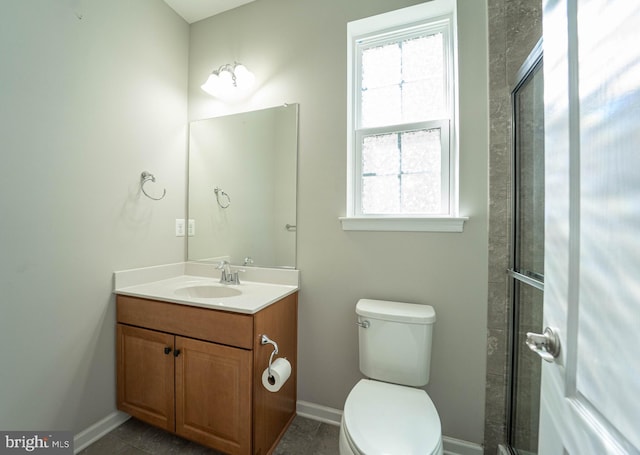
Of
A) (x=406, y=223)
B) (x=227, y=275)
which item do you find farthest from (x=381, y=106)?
(x=227, y=275)

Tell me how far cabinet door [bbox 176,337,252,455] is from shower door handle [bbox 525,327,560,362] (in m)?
1.05

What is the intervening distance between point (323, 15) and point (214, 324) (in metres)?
1.91

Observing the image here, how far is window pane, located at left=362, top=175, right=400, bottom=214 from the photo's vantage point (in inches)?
59.2

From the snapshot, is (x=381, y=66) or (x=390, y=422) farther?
(x=381, y=66)

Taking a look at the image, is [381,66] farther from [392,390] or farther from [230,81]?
[392,390]

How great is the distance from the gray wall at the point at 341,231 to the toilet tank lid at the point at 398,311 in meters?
0.08

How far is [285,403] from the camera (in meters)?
1.43

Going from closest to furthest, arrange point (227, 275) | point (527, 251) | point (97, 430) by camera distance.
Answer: point (527, 251)
point (97, 430)
point (227, 275)

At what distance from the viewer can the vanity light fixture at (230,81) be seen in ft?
5.56

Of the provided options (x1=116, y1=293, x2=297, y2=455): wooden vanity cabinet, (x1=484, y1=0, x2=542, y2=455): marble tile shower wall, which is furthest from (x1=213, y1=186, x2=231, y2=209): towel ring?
(x1=484, y1=0, x2=542, y2=455): marble tile shower wall

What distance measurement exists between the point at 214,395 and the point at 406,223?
4.30ft

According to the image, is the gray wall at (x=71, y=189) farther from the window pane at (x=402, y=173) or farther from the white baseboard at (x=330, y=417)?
the window pane at (x=402, y=173)

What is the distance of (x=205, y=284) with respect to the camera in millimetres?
1663

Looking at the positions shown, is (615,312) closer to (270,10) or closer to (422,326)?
(422,326)
